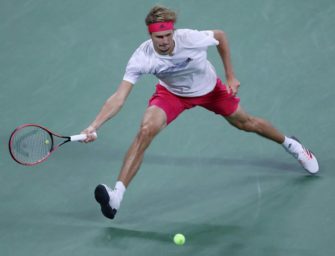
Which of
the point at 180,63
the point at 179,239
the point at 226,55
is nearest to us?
the point at 179,239

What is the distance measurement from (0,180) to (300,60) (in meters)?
3.50

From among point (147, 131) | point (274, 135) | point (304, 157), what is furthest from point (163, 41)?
point (304, 157)

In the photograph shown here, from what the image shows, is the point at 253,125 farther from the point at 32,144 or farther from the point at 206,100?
the point at 32,144

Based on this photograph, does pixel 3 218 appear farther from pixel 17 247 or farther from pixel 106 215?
pixel 106 215

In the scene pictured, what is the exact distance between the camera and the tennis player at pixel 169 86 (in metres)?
6.13

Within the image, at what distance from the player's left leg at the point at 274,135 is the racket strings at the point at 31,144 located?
5.49ft

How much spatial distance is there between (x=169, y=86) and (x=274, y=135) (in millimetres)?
1092

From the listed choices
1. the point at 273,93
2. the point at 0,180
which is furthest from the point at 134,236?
the point at 273,93

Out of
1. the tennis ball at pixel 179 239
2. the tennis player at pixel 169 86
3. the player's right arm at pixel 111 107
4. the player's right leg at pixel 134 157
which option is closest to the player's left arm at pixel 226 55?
the tennis player at pixel 169 86

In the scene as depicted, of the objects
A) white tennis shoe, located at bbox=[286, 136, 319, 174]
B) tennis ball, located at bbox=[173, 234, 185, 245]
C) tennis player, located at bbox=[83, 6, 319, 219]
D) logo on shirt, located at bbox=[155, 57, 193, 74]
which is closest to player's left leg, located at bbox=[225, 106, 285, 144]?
tennis player, located at bbox=[83, 6, 319, 219]

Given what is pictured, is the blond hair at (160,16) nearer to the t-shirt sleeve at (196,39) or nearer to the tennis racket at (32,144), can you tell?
the t-shirt sleeve at (196,39)

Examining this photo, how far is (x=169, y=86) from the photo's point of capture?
6656mm

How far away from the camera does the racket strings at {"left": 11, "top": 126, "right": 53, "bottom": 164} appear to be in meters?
6.07

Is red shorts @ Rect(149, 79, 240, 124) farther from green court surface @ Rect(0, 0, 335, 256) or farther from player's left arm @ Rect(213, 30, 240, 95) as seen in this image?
green court surface @ Rect(0, 0, 335, 256)
